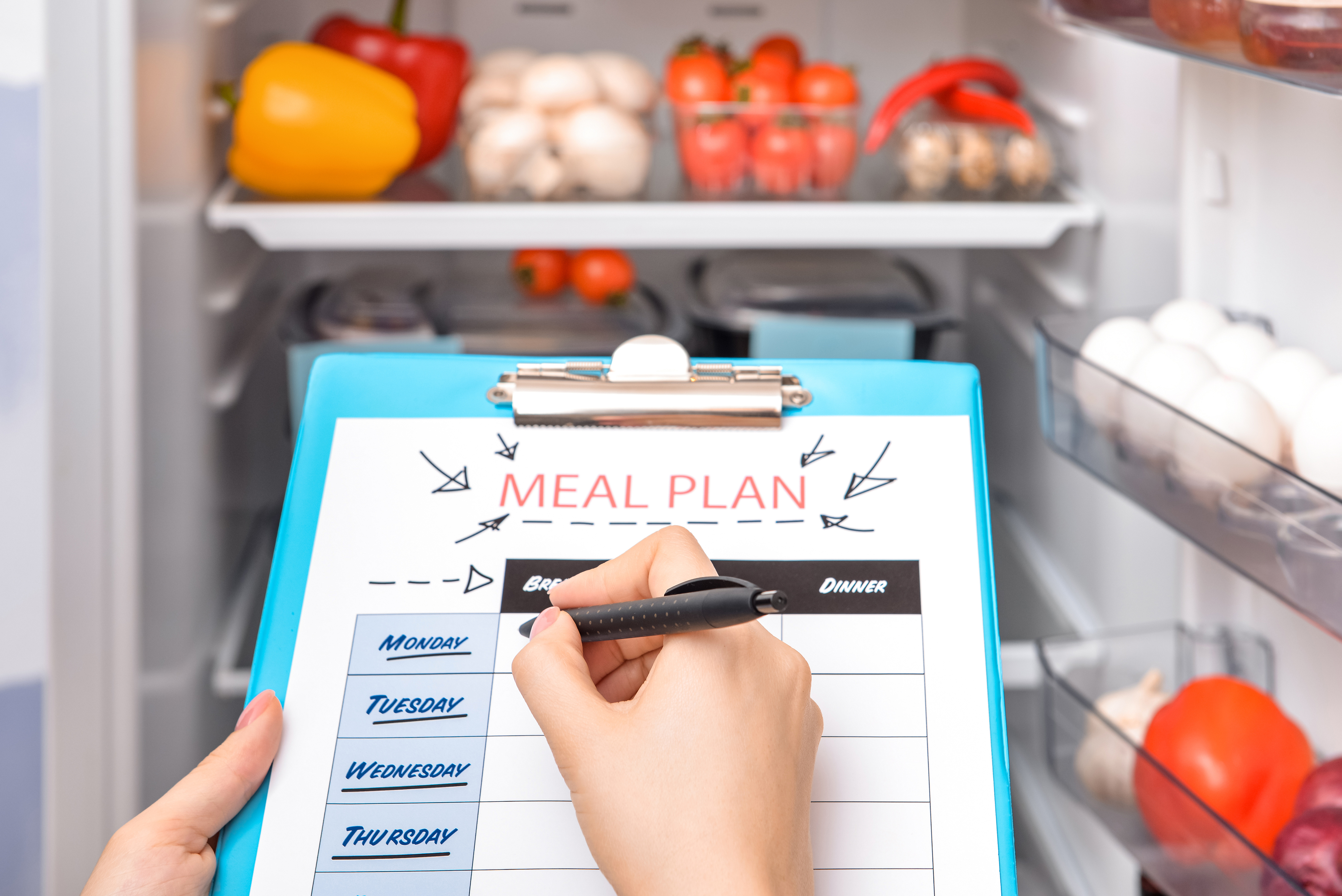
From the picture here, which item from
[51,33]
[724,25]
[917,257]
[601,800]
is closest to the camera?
[601,800]

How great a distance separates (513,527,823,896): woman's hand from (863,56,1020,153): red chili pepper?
2.78ft

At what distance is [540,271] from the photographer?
132 cm

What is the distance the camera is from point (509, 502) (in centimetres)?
61

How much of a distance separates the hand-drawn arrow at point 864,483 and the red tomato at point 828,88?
733mm

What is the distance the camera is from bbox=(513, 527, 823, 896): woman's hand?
47 cm

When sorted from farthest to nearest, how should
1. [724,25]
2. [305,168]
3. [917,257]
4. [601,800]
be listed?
[917,257] → [724,25] → [305,168] → [601,800]

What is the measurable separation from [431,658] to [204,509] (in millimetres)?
721

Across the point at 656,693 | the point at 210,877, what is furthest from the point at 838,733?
the point at 210,877

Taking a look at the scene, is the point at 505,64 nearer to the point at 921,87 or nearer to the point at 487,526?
the point at 921,87

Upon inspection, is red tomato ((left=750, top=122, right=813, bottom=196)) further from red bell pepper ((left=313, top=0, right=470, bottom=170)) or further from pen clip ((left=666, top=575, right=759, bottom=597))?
pen clip ((left=666, top=575, right=759, bottom=597))

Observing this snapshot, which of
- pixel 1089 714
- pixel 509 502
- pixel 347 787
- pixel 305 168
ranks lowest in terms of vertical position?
pixel 1089 714

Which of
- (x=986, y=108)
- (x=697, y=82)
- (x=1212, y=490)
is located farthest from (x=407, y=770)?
(x=986, y=108)

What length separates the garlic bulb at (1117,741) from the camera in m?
0.85

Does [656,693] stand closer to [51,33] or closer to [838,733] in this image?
[838,733]
